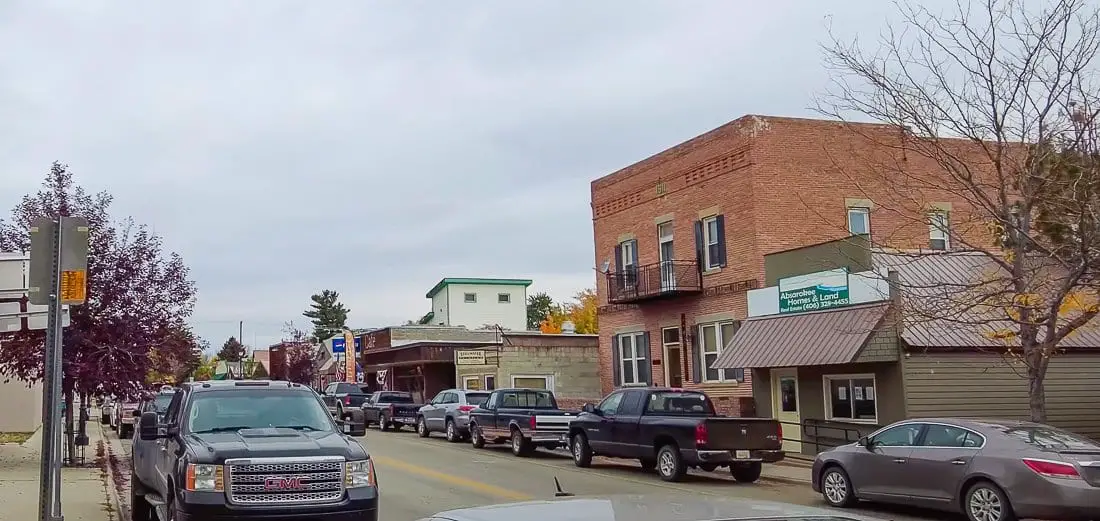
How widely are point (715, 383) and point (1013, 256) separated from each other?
13.2 metres

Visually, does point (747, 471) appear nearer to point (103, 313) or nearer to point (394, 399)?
point (103, 313)

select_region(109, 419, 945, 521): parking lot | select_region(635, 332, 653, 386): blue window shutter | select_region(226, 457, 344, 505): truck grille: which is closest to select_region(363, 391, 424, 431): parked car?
select_region(635, 332, 653, 386): blue window shutter

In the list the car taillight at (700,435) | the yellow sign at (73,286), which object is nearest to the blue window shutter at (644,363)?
the car taillight at (700,435)

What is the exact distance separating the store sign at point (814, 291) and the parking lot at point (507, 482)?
5008 millimetres

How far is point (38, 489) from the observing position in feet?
55.8

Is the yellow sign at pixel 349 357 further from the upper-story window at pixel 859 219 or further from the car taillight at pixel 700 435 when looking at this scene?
the car taillight at pixel 700 435

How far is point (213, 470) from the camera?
397 inches

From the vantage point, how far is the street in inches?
636

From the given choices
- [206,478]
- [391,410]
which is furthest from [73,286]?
[391,410]

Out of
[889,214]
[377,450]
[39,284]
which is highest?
[889,214]

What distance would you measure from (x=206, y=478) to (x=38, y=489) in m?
8.71

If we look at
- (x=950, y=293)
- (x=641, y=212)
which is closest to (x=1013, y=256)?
(x=950, y=293)

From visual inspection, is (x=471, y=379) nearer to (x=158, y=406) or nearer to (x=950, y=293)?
(x=158, y=406)

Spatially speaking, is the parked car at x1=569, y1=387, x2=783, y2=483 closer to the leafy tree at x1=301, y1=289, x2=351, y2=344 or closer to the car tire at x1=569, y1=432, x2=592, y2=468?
the car tire at x1=569, y1=432, x2=592, y2=468
